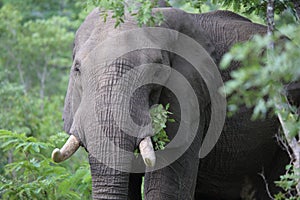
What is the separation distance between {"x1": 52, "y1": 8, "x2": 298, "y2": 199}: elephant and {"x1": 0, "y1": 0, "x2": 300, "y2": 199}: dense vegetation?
0.81 feet

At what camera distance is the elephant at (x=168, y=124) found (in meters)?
6.30

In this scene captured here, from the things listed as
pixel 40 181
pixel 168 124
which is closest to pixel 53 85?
pixel 40 181

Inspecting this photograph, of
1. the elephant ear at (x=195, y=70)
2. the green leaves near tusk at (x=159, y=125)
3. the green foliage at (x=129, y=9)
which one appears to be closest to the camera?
the green foliage at (x=129, y=9)

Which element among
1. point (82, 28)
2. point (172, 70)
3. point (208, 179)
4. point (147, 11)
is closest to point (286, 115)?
point (147, 11)

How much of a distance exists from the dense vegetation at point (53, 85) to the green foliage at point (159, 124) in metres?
0.51

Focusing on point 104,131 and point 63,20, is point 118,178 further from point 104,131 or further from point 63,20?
point 63,20

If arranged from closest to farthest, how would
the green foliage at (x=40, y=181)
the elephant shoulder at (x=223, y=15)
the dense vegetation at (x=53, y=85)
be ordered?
the dense vegetation at (x=53, y=85) < the green foliage at (x=40, y=181) < the elephant shoulder at (x=223, y=15)

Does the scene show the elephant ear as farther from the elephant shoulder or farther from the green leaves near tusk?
the elephant shoulder

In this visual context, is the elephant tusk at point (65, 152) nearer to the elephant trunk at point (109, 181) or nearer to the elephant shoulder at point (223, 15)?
the elephant trunk at point (109, 181)

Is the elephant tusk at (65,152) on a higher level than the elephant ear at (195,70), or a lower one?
lower

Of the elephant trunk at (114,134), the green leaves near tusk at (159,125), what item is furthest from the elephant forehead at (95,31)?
the green leaves near tusk at (159,125)

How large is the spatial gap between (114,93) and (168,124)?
75 cm

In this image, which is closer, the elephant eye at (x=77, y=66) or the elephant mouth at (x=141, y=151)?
the elephant mouth at (x=141, y=151)

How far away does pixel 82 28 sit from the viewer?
7.09 metres
